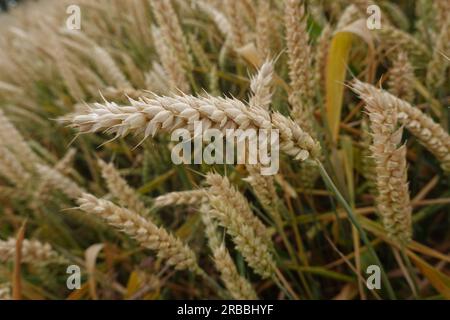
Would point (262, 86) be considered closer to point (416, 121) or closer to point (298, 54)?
point (298, 54)

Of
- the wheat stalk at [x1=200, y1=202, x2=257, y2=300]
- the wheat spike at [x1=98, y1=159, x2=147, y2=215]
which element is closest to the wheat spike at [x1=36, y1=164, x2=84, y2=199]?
the wheat spike at [x1=98, y1=159, x2=147, y2=215]

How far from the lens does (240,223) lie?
698 millimetres

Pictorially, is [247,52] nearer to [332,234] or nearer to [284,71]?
[284,71]

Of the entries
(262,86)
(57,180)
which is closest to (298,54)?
(262,86)

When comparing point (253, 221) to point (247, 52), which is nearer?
point (253, 221)

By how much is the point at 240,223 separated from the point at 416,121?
323 mm

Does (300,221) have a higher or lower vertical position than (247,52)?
lower

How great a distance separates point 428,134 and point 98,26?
6.50ft

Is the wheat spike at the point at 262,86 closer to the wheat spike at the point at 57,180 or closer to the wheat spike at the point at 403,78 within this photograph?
the wheat spike at the point at 403,78

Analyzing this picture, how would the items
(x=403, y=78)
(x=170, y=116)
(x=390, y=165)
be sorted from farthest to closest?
(x=403, y=78) < (x=390, y=165) < (x=170, y=116)

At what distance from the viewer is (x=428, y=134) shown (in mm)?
730

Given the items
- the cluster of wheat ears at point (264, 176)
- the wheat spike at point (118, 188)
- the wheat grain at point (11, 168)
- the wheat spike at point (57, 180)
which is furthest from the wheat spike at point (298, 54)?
the wheat grain at point (11, 168)

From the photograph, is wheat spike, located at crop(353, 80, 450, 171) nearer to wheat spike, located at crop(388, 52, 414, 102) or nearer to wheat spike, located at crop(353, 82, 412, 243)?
wheat spike, located at crop(353, 82, 412, 243)

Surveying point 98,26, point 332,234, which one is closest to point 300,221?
point 332,234
